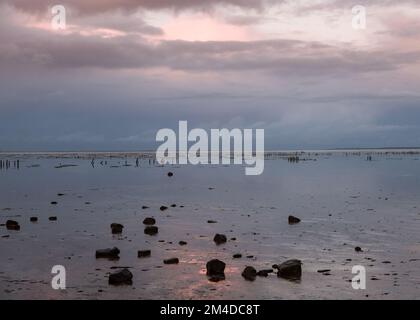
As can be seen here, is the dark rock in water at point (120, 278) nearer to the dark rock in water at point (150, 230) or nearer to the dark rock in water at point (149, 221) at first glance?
the dark rock in water at point (150, 230)

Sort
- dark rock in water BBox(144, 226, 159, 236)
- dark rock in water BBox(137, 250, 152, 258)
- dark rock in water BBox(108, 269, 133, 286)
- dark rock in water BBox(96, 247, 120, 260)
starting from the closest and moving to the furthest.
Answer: dark rock in water BBox(108, 269, 133, 286) → dark rock in water BBox(96, 247, 120, 260) → dark rock in water BBox(137, 250, 152, 258) → dark rock in water BBox(144, 226, 159, 236)

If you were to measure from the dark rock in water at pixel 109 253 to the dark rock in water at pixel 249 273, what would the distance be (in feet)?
25.1

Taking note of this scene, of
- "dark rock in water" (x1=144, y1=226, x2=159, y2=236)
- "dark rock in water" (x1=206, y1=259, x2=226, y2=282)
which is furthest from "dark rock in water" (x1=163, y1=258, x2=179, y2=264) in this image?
"dark rock in water" (x1=144, y1=226, x2=159, y2=236)

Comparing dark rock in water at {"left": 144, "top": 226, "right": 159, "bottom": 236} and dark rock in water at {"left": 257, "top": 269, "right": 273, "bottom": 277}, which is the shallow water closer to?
dark rock in water at {"left": 257, "top": 269, "right": 273, "bottom": 277}

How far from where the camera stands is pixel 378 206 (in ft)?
157

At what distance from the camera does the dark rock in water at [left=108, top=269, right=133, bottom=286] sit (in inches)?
845

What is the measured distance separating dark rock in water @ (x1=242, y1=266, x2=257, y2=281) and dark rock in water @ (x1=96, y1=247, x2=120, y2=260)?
7.64 m

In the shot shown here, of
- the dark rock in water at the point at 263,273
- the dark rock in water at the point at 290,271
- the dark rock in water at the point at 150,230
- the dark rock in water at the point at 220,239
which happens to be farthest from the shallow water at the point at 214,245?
the dark rock in water at the point at 150,230

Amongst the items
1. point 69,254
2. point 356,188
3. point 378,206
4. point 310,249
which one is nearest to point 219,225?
point 310,249

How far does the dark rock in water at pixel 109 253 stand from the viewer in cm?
2664

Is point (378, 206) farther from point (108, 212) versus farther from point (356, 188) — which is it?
point (108, 212)

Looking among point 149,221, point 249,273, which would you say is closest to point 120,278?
point 249,273
